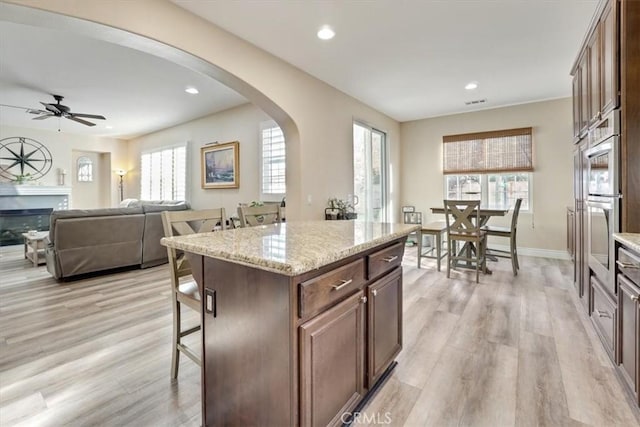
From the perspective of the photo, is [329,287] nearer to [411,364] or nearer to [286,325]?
[286,325]

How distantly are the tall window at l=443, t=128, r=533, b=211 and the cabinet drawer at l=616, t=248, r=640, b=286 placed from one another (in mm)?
3996

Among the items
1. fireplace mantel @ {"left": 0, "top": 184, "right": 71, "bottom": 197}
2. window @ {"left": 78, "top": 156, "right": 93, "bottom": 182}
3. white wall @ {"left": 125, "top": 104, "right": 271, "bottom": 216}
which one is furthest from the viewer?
window @ {"left": 78, "top": 156, "right": 93, "bottom": 182}

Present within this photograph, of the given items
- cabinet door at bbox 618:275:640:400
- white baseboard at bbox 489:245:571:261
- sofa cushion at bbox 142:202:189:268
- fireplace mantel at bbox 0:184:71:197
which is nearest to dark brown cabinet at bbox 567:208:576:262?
white baseboard at bbox 489:245:571:261

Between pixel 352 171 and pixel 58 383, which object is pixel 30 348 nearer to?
pixel 58 383

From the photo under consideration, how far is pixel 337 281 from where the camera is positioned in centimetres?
130

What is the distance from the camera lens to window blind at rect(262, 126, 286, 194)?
16.6 feet

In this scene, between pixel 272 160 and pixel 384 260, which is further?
pixel 272 160

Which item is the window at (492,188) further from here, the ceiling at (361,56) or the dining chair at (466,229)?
the dining chair at (466,229)

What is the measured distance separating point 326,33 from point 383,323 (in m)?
2.70

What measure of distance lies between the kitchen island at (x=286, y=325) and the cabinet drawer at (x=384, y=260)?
0.01 meters

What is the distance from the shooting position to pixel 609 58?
2.10 meters

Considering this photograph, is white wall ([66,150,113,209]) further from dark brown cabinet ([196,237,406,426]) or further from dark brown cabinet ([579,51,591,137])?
dark brown cabinet ([579,51,591,137])

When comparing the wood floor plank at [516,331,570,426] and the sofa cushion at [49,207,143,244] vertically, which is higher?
the sofa cushion at [49,207,143,244]

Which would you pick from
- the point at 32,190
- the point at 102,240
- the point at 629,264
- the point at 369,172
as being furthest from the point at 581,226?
the point at 32,190
